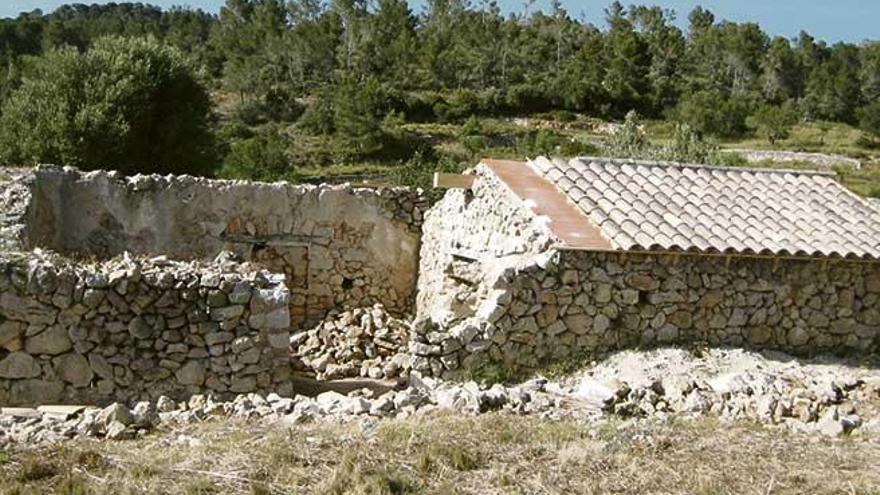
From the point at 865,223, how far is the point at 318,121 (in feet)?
160

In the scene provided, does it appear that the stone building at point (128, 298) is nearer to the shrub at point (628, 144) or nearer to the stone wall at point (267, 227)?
the stone wall at point (267, 227)

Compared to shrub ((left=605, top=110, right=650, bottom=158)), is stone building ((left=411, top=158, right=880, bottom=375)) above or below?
below

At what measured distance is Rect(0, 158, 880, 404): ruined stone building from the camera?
8250 mm

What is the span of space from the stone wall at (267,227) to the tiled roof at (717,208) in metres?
3.20

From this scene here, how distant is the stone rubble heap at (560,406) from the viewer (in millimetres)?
6539

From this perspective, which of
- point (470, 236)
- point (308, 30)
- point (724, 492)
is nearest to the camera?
point (724, 492)

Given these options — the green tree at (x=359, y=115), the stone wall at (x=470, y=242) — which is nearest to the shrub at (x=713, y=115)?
the green tree at (x=359, y=115)

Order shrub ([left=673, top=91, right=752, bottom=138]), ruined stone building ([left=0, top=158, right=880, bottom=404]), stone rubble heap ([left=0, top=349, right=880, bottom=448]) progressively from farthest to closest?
shrub ([left=673, top=91, right=752, bottom=138]), ruined stone building ([left=0, top=158, right=880, bottom=404]), stone rubble heap ([left=0, top=349, right=880, bottom=448])

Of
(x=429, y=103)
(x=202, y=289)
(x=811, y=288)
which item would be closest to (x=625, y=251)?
(x=811, y=288)

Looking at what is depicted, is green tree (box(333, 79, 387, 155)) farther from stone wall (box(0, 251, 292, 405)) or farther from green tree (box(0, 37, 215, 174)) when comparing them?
stone wall (box(0, 251, 292, 405))

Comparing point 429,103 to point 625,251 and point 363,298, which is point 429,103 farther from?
point 625,251

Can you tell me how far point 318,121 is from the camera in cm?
5784

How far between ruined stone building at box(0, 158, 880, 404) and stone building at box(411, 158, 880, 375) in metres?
0.03

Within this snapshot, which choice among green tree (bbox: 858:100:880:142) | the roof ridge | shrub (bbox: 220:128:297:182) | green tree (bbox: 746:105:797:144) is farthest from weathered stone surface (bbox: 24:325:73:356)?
green tree (bbox: 858:100:880:142)
